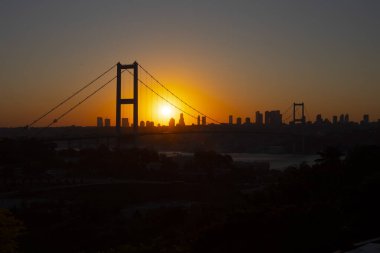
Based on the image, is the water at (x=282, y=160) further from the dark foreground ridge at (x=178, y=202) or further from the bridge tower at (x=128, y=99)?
the bridge tower at (x=128, y=99)

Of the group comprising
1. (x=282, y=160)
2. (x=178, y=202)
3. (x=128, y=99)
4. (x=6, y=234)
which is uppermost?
(x=128, y=99)

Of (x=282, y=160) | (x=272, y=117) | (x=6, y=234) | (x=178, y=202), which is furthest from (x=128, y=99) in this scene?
(x=272, y=117)

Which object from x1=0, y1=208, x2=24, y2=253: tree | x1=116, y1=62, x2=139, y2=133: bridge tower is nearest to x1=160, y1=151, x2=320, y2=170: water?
x1=116, y1=62, x2=139, y2=133: bridge tower

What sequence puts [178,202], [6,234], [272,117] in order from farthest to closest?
[272,117] → [178,202] → [6,234]

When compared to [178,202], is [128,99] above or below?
above

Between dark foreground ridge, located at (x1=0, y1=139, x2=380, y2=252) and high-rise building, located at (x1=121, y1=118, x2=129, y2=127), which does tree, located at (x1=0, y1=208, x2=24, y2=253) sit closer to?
dark foreground ridge, located at (x1=0, y1=139, x2=380, y2=252)

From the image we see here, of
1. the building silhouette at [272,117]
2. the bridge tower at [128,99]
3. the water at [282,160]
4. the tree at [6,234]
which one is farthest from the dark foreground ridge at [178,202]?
the building silhouette at [272,117]

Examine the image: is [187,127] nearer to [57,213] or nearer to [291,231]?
[57,213]

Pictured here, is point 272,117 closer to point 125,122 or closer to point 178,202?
point 125,122

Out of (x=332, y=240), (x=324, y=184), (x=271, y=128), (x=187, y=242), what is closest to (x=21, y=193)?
(x=324, y=184)
